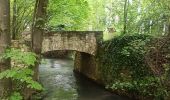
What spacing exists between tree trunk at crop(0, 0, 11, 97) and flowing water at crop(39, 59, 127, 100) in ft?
22.1

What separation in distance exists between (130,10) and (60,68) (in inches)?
305

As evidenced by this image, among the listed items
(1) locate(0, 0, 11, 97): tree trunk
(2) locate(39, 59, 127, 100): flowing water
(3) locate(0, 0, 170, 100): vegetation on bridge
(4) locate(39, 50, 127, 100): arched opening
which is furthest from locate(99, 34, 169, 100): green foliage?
(1) locate(0, 0, 11, 97): tree trunk

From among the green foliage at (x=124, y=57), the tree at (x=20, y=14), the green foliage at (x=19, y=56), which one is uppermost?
the tree at (x=20, y=14)

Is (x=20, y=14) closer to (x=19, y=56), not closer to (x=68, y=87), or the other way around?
(x=68, y=87)

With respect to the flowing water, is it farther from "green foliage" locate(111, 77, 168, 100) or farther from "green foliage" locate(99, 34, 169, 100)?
"green foliage" locate(111, 77, 168, 100)

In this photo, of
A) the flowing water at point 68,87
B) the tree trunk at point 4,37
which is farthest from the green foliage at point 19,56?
the flowing water at point 68,87

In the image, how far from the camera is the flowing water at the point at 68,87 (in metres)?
14.6

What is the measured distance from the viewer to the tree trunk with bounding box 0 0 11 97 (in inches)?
231

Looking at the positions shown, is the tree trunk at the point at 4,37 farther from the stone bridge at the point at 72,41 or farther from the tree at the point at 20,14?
the tree at the point at 20,14

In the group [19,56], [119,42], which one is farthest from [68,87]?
[19,56]

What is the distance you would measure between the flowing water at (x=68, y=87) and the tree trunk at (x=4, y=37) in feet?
22.1

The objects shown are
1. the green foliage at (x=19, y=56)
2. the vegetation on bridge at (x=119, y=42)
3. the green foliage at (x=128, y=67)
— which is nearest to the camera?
the green foliage at (x=19, y=56)

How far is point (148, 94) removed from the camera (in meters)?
12.3

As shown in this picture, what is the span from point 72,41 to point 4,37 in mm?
10799
